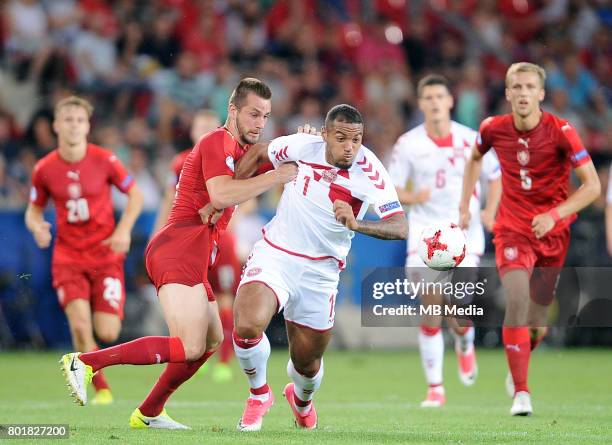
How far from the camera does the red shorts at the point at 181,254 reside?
8.33 meters

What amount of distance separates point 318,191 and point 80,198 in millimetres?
3833

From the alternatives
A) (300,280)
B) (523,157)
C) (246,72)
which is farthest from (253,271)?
(246,72)

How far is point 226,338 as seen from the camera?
46.9 ft

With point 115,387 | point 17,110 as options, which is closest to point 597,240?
point 115,387

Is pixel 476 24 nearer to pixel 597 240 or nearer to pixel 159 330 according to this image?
pixel 597 240

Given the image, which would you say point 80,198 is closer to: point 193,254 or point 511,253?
point 193,254

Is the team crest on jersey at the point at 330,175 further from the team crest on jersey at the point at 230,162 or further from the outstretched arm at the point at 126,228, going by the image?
the outstretched arm at the point at 126,228

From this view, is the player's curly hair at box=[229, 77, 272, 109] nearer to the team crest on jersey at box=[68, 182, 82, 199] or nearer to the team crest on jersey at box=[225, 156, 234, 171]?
the team crest on jersey at box=[225, 156, 234, 171]

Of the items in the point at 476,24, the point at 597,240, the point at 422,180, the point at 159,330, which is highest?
the point at 476,24

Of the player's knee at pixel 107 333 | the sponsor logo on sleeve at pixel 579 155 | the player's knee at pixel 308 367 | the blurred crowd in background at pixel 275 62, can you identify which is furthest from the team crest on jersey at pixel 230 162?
the blurred crowd in background at pixel 275 62

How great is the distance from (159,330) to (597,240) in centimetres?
631

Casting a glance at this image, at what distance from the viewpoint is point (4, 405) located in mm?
10773

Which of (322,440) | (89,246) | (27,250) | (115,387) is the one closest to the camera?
(322,440)

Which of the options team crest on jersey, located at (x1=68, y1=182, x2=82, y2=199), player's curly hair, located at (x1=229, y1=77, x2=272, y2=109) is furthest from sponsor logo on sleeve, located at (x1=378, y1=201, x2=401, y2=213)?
team crest on jersey, located at (x1=68, y1=182, x2=82, y2=199)
